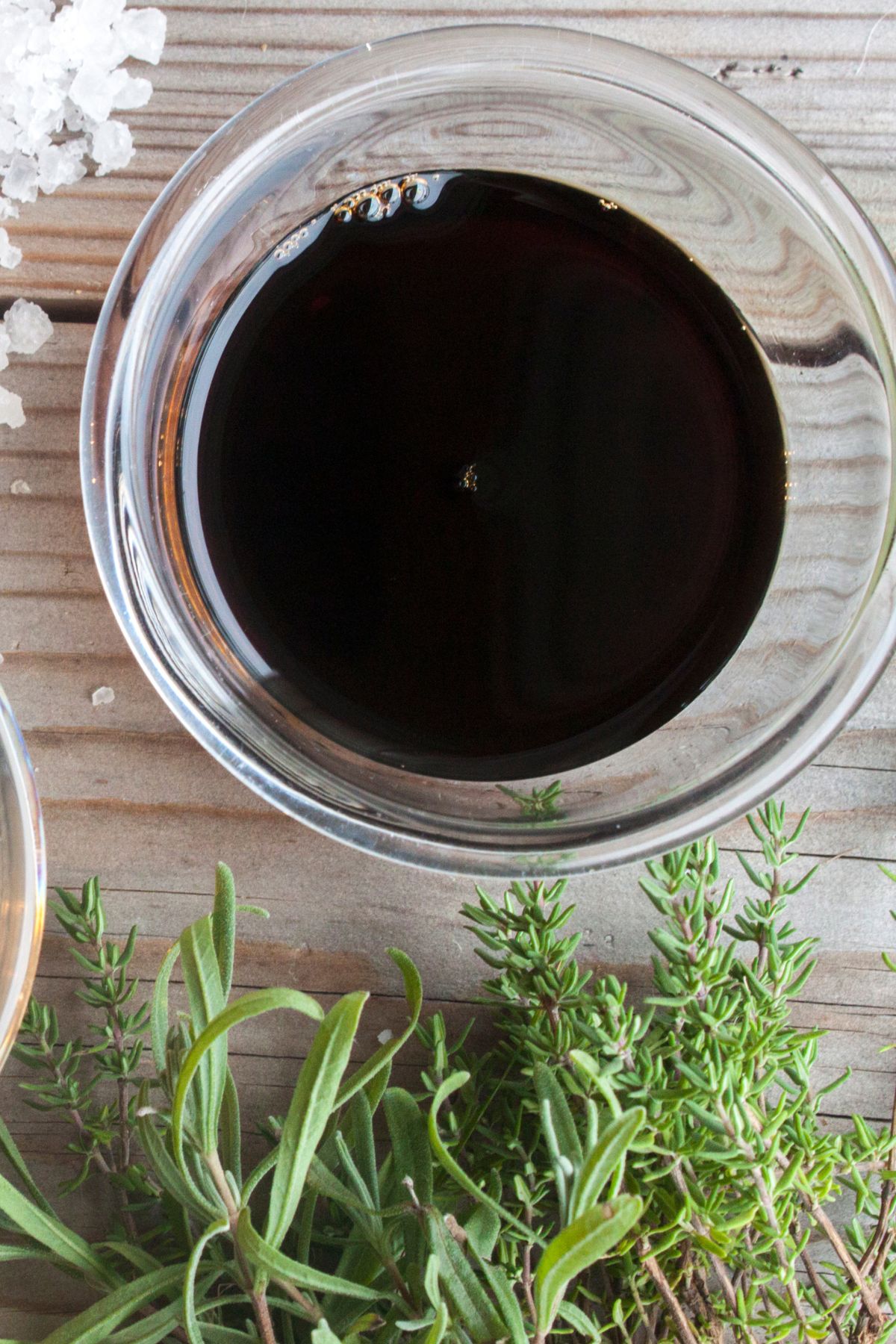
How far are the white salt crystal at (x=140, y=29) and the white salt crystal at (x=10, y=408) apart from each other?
8.5 inches

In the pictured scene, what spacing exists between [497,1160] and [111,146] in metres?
0.63

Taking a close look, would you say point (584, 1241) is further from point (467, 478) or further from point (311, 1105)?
point (467, 478)

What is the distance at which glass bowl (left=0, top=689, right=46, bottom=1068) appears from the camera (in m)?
0.58

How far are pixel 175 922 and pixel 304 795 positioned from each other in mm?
184

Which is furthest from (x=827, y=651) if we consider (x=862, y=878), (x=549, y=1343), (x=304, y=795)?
(x=549, y=1343)

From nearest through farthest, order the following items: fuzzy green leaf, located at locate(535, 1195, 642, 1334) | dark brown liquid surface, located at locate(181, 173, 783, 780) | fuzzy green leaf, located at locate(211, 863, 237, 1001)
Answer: fuzzy green leaf, located at locate(535, 1195, 642, 1334)
fuzzy green leaf, located at locate(211, 863, 237, 1001)
dark brown liquid surface, located at locate(181, 173, 783, 780)

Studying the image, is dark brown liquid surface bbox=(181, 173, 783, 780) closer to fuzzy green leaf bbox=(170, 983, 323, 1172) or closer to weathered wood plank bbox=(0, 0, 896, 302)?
weathered wood plank bbox=(0, 0, 896, 302)

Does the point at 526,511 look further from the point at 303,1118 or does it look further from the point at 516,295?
the point at 303,1118

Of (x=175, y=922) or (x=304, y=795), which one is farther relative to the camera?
(x=175, y=922)

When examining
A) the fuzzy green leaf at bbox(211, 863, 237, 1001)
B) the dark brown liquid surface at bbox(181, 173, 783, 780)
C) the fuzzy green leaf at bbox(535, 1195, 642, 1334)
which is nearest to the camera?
the fuzzy green leaf at bbox(535, 1195, 642, 1334)

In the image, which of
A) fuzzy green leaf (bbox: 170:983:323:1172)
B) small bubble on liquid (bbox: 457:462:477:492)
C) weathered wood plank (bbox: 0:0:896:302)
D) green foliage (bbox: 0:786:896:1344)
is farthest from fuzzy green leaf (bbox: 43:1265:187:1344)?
weathered wood plank (bbox: 0:0:896:302)

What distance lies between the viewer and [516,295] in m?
0.63

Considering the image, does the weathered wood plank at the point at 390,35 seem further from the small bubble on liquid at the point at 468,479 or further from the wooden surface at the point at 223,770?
the small bubble on liquid at the point at 468,479

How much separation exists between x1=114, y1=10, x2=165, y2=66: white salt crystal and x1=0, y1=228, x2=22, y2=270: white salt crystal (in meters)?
0.13
